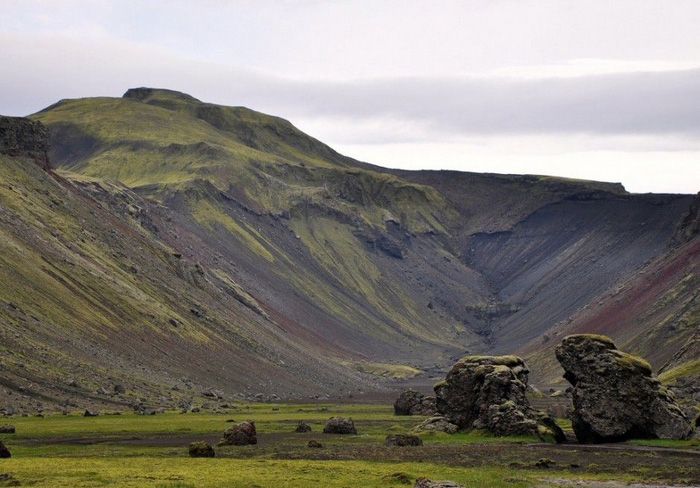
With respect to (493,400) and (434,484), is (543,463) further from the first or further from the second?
(493,400)

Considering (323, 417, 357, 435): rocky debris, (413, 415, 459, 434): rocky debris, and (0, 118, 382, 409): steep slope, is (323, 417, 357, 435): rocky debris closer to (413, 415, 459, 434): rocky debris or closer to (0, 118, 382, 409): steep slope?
(413, 415, 459, 434): rocky debris

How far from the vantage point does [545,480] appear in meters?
55.8

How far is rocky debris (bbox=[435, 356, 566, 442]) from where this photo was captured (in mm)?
82062

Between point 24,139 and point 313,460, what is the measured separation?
458 feet

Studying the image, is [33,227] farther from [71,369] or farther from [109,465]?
[109,465]

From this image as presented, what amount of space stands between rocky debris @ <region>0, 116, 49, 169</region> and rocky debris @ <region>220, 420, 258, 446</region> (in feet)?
395

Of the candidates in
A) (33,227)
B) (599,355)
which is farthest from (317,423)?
(33,227)

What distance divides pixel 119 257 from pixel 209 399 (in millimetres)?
51651

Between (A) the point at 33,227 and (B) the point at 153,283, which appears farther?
(B) the point at 153,283

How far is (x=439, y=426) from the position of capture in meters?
87.1

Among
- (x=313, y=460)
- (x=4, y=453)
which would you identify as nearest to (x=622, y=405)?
(x=313, y=460)

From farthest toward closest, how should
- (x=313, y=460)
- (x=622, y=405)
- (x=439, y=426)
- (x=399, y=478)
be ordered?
(x=439, y=426) → (x=622, y=405) → (x=313, y=460) → (x=399, y=478)

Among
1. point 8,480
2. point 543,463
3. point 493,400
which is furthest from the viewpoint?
point 493,400

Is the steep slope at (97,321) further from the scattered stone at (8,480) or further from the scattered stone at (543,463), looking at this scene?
the scattered stone at (543,463)
